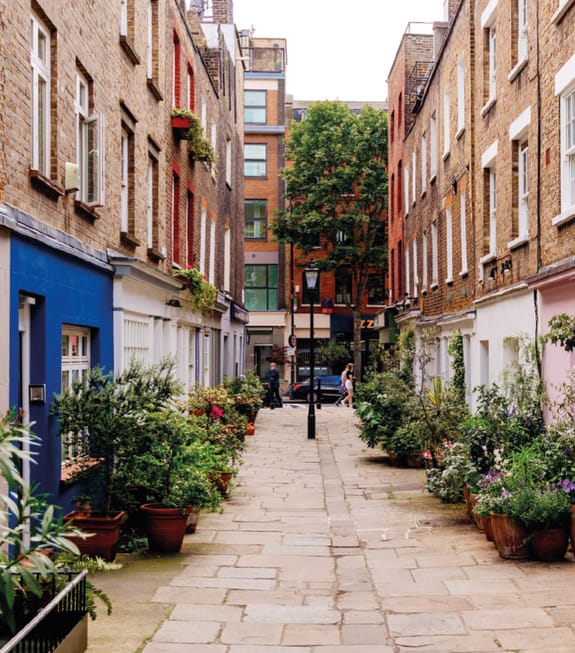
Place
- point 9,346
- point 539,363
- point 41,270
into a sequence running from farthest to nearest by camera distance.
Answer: point 539,363, point 41,270, point 9,346

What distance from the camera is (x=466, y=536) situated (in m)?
9.52

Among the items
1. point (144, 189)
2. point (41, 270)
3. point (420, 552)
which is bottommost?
point (420, 552)

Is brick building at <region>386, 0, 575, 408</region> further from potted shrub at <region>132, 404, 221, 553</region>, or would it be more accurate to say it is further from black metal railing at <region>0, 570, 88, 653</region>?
black metal railing at <region>0, 570, 88, 653</region>

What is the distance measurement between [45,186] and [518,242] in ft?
26.4

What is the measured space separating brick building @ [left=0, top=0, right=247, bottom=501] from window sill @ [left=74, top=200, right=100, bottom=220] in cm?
3

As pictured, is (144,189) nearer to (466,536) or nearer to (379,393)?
(379,393)

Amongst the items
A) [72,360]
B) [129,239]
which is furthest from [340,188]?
[72,360]

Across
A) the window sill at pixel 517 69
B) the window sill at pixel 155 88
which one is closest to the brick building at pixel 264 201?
the window sill at pixel 155 88

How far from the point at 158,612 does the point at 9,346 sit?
2608 mm

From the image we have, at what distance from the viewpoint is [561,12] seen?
37.6 feet

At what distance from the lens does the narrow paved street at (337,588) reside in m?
6.01

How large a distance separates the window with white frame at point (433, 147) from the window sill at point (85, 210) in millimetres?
14359

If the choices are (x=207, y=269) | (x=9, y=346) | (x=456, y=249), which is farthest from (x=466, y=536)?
(x=207, y=269)

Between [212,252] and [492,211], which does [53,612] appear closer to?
[492,211]
